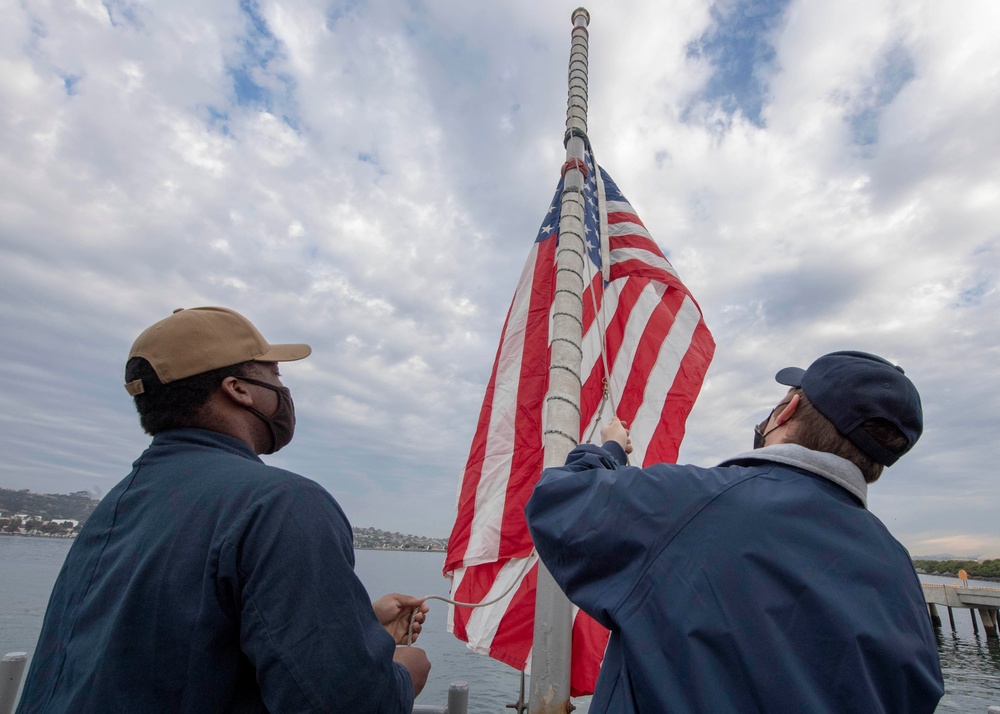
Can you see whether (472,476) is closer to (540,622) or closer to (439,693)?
(540,622)

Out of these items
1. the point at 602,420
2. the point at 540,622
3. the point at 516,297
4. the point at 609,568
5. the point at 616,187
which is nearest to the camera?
the point at 609,568

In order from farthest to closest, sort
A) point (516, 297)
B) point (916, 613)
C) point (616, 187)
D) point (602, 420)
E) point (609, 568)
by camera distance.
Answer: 1. point (616, 187)
2. point (516, 297)
3. point (602, 420)
4. point (609, 568)
5. point (916, 613)

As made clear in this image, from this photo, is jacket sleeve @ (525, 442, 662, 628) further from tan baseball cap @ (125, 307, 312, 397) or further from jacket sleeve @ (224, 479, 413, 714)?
tan baseball cap @ (125, 307, 312, 397)

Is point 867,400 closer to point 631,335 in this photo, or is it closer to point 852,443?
point 852,443

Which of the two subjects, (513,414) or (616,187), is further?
(616,187)

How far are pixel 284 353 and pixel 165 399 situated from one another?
0.43 m

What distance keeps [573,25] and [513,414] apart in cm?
492

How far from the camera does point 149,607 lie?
54.6 inches

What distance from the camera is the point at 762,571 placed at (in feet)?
4.67

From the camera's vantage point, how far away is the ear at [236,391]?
1884 millimetres

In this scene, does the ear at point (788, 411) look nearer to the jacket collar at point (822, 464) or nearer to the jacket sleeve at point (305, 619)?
the jacket collar at point (822, 464)

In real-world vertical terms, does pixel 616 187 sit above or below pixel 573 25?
below

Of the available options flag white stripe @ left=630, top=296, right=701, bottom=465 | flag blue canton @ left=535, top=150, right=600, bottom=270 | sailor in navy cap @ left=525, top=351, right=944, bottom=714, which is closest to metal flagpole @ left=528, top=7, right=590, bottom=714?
flag blue canton @ left=535, top=150, right=600, bottom=270

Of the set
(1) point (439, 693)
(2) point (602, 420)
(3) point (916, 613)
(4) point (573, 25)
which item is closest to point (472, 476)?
(2) point (602, 420)
